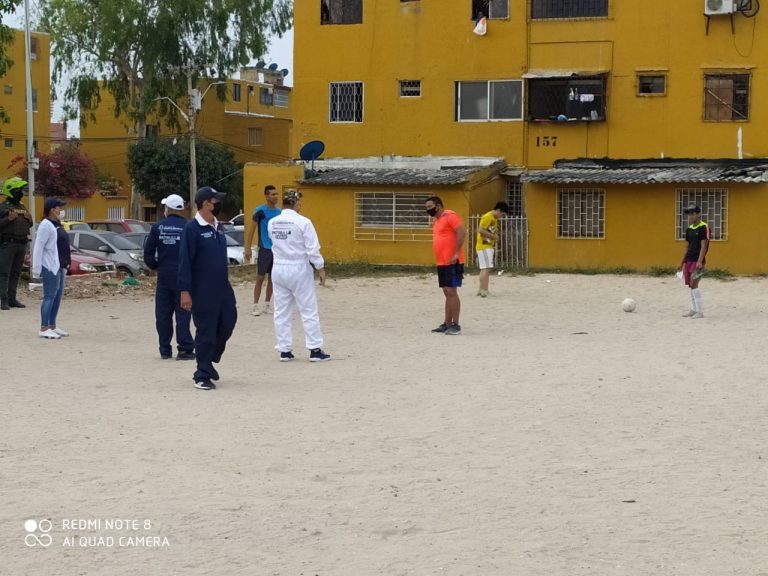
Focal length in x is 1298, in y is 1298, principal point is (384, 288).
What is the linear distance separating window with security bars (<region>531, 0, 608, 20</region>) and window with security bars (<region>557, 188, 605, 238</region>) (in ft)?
15.1

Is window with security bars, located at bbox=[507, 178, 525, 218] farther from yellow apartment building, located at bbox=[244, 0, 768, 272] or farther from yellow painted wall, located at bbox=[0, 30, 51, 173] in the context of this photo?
yellow painted wall, located at bbox=[0, 30, 51, 173]

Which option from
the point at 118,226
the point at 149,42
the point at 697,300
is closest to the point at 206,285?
the point at 697,300

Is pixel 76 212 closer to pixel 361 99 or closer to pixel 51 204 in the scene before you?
pixel 361 99

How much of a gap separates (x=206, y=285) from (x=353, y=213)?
23068mm

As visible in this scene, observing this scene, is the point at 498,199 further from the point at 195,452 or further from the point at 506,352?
the point at 195,452

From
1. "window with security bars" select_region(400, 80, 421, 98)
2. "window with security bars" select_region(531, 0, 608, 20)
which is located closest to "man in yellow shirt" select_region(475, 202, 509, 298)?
"window with security bars" select_region(531, 0, 608, 20)

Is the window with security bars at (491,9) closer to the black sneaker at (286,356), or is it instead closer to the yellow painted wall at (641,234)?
the yellow painted wall at (641,234)

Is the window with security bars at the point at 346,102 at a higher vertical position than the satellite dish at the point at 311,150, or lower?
higher

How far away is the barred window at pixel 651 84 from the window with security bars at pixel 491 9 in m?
4.04

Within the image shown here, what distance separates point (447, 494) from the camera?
7.72m

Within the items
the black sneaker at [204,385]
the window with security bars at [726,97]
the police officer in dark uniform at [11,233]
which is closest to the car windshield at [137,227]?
the window with security bars at [726,97]

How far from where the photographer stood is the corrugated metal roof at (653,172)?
102ft

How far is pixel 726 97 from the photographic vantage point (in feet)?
107

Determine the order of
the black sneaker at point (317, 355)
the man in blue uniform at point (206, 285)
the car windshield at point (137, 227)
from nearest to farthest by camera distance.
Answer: the man in blue uniform at point (206, 285)
the black sneaker at point (317, 355)
the car windshield at point (137, 227)
